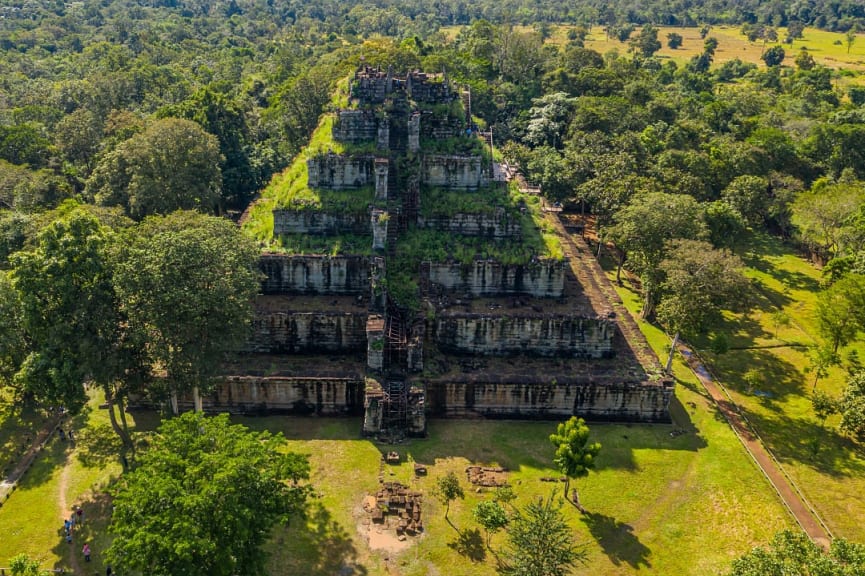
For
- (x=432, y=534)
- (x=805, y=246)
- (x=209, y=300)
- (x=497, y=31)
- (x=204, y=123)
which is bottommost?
(x=432, y=534)

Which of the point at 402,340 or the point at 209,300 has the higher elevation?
the point at 209,300

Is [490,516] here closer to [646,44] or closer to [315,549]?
[315,549]

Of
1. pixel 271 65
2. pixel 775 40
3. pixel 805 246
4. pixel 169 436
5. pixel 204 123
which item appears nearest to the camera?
pixel 169 436

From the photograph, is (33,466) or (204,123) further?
(204,123)

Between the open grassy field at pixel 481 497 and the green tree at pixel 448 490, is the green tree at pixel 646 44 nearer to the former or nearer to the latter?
the open grassy field at pixel 481 497

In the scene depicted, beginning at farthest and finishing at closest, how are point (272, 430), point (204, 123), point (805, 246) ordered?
point (805, 246)
point (204, 123)
point (272, 430)

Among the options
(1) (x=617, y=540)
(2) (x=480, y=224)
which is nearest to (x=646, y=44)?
(2) (x=480, y=224)

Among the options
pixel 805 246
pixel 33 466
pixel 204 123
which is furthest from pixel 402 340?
pixel 805 246

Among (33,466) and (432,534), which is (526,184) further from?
(33,466)
